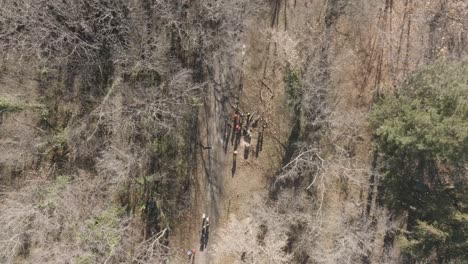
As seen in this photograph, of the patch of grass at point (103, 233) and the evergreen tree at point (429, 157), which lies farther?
the patch of grass at point (103, 233)

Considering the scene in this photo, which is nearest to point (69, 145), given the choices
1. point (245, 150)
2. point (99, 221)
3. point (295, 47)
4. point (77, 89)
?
point (77, 89)

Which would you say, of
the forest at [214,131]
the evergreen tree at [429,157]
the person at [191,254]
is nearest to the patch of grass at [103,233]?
the forest at [214,131]

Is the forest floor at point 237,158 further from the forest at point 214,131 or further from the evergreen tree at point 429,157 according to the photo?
the evergreen tree at point 429,157

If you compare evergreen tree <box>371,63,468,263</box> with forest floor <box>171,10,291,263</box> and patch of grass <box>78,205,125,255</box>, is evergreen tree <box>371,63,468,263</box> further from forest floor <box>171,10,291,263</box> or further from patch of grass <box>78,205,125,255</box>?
patch of grass <box>78,205,125,255</box>

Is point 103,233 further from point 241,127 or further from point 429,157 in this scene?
point 429,157

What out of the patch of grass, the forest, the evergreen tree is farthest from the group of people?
the patch of grass

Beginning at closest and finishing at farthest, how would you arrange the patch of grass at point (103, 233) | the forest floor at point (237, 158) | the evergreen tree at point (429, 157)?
the evergreen tree at point (429, 157) → the patch of grass at point (103, 233) → the forest floor at point (237, 158)

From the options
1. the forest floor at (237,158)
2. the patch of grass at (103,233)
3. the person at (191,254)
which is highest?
the forest floor at (237,158)

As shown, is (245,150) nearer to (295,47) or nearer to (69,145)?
(295,47)
